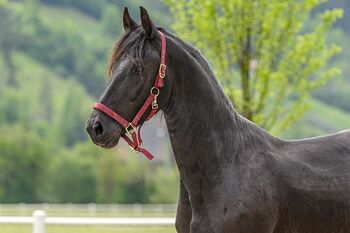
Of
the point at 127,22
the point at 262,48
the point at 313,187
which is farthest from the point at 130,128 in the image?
the point at 262,48

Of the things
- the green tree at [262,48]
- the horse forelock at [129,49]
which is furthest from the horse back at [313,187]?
the green tree at [262,48]

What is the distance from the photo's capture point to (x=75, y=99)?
13938cm

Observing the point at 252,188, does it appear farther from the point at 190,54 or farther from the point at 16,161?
the point at 16,161

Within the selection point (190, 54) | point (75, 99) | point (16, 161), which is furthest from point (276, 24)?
point (75, 99)

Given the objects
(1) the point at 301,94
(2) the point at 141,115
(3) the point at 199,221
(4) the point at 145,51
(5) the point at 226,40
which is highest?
(4) the point at 145,51

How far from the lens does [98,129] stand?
16.6 ft

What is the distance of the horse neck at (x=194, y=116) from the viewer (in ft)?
17.6

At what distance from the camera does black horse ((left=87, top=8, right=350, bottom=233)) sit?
517cm

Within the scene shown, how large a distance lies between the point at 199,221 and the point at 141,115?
82cm

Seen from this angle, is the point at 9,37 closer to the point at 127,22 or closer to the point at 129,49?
the point at 127,22

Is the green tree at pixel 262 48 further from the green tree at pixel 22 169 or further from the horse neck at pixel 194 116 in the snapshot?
the green tree at pixel 22 169

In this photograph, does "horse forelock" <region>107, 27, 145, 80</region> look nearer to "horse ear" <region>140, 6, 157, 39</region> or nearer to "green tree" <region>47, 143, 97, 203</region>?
"horse ear" <region>140, 6, 157, 39</region>

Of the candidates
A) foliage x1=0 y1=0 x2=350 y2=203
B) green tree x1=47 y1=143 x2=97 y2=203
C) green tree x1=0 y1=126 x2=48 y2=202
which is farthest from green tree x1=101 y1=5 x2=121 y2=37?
green tree x1=0 y1=126 x2=48 y2=202

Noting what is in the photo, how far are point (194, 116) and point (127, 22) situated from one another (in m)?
0.82
